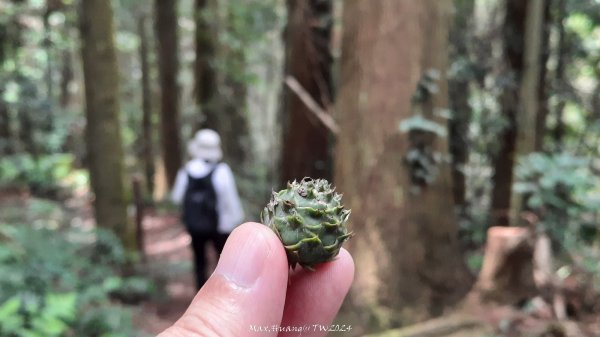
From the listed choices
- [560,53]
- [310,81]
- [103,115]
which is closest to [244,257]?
[103,115]

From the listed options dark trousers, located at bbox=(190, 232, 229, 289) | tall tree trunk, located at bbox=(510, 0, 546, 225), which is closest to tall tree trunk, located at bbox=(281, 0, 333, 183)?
dark trousers, located at bbox=(190, 232, 229, 289)

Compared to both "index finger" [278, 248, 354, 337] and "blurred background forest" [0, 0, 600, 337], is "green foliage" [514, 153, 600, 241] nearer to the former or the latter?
"blurred background forest" [0, 0, 600, 337]

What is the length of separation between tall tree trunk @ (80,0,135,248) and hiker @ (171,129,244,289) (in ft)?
4.70

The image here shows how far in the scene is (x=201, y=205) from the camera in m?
5.98

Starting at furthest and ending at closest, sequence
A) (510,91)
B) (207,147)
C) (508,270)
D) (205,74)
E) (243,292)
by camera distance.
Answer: (205,74), (510,91), (207,147), (508,270), (243,292)

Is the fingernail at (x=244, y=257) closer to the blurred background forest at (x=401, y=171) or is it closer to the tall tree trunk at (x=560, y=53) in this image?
the blurred background forest at (x=401, y=171)

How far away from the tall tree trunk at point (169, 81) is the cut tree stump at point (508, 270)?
40.9ft

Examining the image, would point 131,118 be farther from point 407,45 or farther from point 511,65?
point 407,45

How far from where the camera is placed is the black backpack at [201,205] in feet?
19.4

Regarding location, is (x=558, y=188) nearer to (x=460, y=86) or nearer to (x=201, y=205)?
(x=460, y=86)

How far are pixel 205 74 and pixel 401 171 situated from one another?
981cm

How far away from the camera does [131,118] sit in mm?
22469

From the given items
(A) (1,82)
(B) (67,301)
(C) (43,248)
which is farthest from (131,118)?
(B) (67,301)

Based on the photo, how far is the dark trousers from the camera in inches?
245
